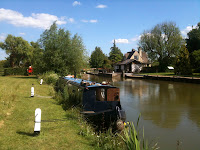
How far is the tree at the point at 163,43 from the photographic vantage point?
51.7m

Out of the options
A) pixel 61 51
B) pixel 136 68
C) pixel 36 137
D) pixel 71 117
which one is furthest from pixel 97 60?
pixel 36 137

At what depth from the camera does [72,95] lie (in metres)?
11.0

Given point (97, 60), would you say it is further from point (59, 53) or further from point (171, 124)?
point (171, 124)

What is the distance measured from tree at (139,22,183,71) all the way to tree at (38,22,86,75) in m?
31.4

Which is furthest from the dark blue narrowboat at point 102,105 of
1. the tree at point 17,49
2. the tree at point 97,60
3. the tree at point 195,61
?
the tree at point 97,60

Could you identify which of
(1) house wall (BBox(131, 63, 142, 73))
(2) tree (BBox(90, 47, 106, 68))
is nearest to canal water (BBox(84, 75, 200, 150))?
(1) house wall (BBox(131, 63, 142, 73))

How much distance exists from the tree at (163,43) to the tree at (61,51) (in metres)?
31.4

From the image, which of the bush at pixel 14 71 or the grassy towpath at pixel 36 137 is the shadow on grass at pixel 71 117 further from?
the bush at pixel 14 71

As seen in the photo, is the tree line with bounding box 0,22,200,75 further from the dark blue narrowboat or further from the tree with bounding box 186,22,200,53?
the dark blue narrowboat

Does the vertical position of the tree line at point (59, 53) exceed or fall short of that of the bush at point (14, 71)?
it exceeds it

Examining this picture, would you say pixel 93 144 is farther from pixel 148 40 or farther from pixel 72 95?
pixel 148 40

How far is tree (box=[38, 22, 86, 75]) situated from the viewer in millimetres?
26938

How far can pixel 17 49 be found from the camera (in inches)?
1997

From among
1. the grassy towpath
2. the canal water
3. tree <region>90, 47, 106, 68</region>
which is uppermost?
tree <region>90, 47, 106, 68</region>
